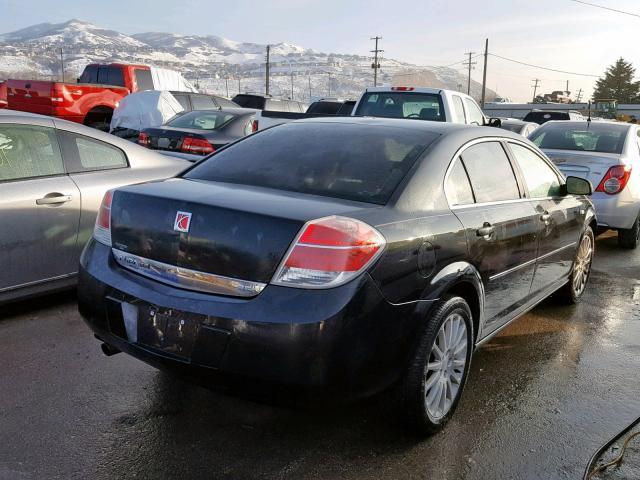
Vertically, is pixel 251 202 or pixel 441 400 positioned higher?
pixel 251 202

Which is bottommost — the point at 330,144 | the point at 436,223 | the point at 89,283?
the point at 89,283

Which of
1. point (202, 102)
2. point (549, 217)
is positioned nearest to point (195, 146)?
point (549, 217)

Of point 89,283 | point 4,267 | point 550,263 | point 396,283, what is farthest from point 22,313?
point 550,263

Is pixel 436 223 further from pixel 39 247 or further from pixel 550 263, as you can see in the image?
pixel 39 247

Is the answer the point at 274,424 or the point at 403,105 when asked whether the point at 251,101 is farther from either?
the point at 274,424

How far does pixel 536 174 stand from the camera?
14.5 ft

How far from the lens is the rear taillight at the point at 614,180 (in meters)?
7.30

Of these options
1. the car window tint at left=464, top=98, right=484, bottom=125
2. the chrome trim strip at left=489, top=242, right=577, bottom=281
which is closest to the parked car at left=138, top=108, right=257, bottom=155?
the car window tint at left=464, top=98, right=484, bottom=125

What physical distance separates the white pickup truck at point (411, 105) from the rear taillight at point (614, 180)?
252 centimetres

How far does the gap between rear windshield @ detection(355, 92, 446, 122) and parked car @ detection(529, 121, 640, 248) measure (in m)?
1.63

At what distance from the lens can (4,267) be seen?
421 centimetres

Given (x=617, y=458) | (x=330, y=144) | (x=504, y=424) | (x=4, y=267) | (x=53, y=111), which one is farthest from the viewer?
(x=53, y=111)

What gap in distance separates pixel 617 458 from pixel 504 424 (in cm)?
54

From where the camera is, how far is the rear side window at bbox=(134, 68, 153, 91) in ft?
52.0
